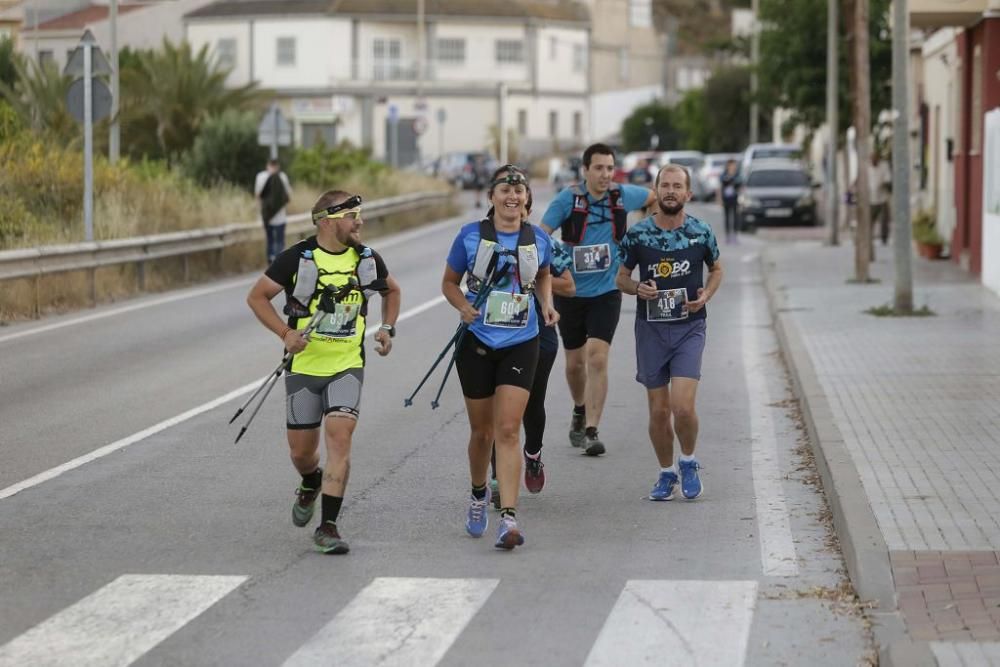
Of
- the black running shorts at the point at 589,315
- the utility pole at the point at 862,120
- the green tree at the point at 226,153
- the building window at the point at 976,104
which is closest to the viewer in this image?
the black running shorts at the point at 589,315

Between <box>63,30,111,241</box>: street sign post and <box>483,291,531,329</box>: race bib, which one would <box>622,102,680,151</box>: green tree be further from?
<box>483,291,531,329</box>: race bib

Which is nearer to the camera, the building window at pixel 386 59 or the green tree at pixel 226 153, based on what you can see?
the green tree at pixel 226 153

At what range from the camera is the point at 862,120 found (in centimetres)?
2502

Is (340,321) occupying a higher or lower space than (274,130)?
lower

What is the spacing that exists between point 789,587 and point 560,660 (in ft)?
5.04

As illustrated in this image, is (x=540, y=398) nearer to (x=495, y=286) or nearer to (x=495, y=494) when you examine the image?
(x=495, y=494)

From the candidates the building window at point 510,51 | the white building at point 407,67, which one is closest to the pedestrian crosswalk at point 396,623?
the white building at point 407,67

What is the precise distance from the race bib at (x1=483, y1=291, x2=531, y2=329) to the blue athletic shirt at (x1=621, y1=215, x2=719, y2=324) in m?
1.28

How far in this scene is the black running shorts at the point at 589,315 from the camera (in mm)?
11578

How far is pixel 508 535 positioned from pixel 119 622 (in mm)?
2007

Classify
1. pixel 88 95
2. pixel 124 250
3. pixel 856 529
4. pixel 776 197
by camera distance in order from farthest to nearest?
pixel 776 197 → pixel 88 95 → pixel 124 250 → pixel 856 529

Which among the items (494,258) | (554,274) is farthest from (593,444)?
(494,258)

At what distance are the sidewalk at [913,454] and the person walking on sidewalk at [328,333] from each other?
92.5 inches

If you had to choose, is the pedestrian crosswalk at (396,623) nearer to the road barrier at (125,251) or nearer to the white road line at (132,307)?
the white road line at (132,307)
